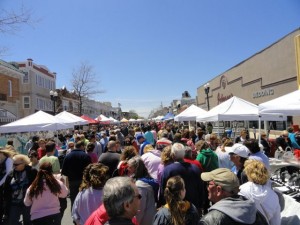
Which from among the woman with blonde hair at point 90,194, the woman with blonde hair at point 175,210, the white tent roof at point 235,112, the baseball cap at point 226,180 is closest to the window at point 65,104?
the white tent roof at point 235,112

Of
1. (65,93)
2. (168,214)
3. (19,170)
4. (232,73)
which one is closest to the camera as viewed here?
(168,214)

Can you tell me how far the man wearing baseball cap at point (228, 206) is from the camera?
2574 millimetres

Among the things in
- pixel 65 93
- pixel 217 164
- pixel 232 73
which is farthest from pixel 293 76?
pixel 65 93

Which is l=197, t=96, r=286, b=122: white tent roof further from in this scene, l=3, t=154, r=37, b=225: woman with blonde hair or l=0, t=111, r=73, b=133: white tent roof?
l=3, t=154, r=37, b=225: woman with blonde hair

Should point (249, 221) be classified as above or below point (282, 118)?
below

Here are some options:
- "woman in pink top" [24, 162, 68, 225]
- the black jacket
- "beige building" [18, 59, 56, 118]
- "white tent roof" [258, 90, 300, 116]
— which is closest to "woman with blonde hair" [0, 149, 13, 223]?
the black jacket

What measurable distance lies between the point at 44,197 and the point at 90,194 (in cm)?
104

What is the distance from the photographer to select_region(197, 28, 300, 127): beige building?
2120cm

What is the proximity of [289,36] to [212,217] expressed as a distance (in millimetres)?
21176

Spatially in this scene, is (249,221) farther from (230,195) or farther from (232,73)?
(232,73)

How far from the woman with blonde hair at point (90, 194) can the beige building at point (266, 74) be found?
1907 cm

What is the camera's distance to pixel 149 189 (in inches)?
180

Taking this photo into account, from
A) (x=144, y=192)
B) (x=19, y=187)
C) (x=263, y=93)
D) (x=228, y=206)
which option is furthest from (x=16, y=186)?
(x=263, y=93)

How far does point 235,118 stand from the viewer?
1195cm
